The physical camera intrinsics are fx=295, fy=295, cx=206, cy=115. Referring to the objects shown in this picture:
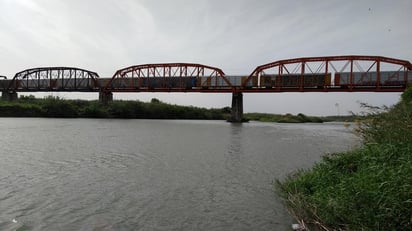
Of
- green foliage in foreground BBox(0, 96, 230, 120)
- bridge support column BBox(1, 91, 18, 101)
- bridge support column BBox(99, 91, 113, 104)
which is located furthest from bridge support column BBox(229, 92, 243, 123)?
bridge support column BBox(1, 91, 18, 101)

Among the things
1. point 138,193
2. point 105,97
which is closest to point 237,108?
point 105,97

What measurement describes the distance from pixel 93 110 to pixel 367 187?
6550 centimetres

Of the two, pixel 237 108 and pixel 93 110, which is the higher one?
pixel 237 108

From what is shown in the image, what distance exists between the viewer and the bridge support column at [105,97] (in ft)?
242

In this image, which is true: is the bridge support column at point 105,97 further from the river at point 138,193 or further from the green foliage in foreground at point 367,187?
the green foliage in foreground at point 367,187

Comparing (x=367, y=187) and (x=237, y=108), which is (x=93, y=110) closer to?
(x=237, y=108)

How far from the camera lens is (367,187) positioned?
15.9 ft

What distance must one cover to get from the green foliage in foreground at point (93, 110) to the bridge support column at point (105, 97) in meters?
2.10

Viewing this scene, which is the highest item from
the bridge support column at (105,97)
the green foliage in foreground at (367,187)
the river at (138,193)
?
the bridge support column at (105,97)

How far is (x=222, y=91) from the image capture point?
6644cm

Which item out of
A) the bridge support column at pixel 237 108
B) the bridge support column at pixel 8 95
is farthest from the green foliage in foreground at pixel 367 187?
the bridge support column at pixel 8 95

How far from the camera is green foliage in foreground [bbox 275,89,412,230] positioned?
4.18 metres

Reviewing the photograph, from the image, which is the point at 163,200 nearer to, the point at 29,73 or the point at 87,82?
the point at 87,82

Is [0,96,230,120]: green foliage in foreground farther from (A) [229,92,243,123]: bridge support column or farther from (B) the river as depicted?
(B) the river
